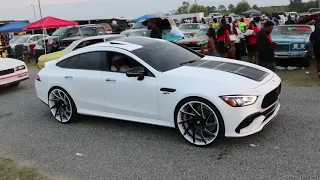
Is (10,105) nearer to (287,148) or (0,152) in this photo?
(0,152)

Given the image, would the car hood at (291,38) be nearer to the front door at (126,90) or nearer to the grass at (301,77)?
the grass at (301,77)

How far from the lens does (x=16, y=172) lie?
178 inches

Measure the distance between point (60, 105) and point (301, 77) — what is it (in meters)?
6.70

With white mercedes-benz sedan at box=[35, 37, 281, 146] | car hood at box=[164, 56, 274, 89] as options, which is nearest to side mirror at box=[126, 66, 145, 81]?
white mercedes-benz sedan at box=[35, 37, 281, 146]

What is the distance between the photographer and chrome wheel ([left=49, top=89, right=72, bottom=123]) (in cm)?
650

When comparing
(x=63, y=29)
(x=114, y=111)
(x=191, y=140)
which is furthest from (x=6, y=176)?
(x=63, y=29)

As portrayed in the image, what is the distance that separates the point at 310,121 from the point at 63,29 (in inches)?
739

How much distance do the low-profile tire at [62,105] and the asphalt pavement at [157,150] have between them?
0.52 ft

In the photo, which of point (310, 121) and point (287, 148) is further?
point (310, 121)

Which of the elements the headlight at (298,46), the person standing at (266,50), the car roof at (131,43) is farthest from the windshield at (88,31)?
the car roof at (131,43)

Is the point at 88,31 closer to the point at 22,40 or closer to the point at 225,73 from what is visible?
the point at 22,40

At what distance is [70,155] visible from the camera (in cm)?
498

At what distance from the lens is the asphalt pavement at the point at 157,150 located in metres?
4.14

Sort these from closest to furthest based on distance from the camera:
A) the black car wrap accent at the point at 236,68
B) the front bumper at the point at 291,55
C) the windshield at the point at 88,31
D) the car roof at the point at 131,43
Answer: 1. the black car wrap accent at the point at 236,68
2. the car roof at the point at 131,43
3. the front bumper at the point at 291,55
4. the windshield at the point at 88,31
